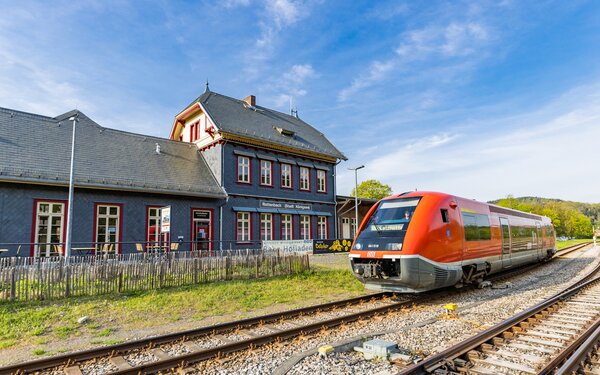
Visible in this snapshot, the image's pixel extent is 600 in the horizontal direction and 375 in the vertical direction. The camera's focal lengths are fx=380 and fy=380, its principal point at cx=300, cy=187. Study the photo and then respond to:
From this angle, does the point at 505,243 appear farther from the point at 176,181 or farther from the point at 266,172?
the point at 176,181

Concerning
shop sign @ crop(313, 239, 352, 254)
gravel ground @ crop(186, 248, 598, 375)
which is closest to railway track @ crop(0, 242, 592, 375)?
gravel ground @ crop(186, 248, 598, 375)

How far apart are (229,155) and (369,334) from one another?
57.2ft

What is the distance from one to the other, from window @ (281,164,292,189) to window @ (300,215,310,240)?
246 cm

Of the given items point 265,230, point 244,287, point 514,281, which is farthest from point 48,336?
point 265,230

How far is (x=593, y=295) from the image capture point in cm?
1079

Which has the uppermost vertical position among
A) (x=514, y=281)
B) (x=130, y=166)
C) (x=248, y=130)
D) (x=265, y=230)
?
(x=248, y=130)

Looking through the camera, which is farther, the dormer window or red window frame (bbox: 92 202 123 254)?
the dormer window

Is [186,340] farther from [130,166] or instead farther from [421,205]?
[130,166]

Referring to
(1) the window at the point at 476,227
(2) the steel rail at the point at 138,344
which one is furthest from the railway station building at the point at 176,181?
(1) the window at the point at 476,227

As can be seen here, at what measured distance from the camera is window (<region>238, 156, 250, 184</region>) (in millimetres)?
23278

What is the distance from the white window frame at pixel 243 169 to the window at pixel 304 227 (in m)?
5.10

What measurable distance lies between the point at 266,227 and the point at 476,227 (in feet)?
47.5

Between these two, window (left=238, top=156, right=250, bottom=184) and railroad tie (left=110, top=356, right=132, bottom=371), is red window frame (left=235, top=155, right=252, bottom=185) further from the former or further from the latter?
railroad tie (left=110, top=356, right=132, bottom=371)

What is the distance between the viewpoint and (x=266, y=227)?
949 inches
